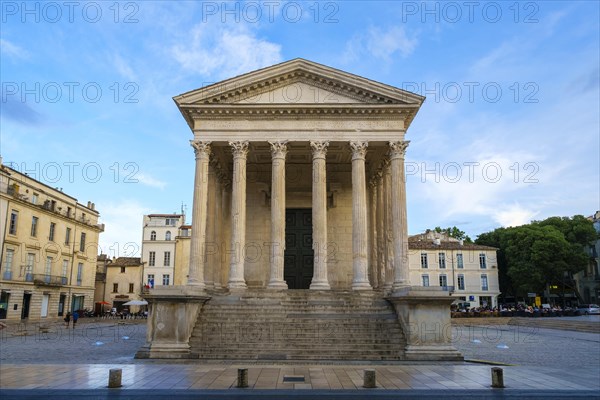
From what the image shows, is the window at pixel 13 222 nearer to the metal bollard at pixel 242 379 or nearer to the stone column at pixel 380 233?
the stone column at pixel 380 233

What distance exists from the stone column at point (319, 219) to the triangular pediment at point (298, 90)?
8.71 feet

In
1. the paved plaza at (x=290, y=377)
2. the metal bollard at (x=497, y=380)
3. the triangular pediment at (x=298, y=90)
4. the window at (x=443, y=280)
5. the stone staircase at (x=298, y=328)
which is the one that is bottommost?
the paved plaza at (x=290, y=377)

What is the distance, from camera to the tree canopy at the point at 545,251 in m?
59.0

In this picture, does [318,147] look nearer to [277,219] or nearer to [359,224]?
[277,219]

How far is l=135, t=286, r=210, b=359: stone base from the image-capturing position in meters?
17.5

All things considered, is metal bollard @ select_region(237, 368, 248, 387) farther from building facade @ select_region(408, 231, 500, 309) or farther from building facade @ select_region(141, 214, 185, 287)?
building facade @ select_region(141, 214, 185, 287)

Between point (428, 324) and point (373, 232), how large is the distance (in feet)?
34.5

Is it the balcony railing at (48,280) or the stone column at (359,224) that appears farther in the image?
the balcony railing at (48,280)

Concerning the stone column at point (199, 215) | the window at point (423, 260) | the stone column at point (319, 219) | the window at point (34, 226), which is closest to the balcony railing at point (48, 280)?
the window at point (34, 226)

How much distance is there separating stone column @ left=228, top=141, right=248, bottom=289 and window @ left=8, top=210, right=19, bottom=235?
25170 mm

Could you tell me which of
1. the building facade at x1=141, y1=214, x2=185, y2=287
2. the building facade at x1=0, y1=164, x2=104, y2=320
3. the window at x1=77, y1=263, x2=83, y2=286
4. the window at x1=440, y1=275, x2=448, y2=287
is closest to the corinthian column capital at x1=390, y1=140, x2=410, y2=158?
the building facade at x1=0, y1=164, x2=104, y2=320

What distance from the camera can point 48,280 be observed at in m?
43.4

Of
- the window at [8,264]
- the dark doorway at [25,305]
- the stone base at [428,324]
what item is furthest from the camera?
the dark doorway at [25,305]

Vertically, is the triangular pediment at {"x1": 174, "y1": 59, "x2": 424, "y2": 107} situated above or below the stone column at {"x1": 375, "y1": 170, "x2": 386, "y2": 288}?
above
